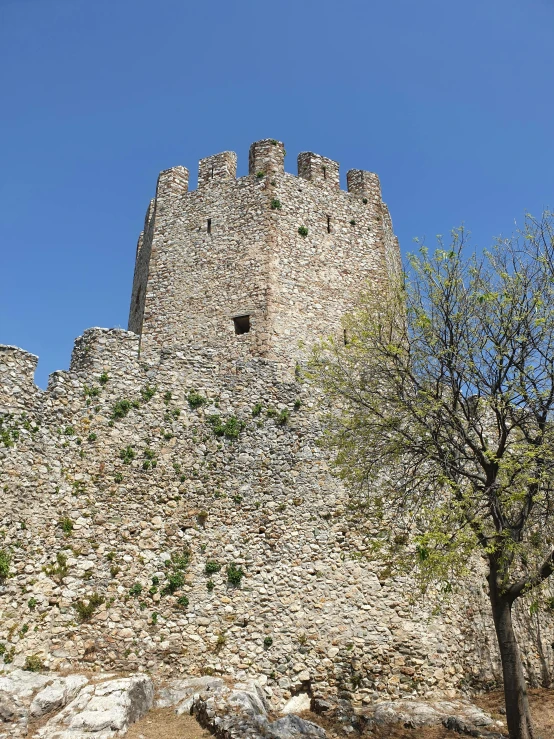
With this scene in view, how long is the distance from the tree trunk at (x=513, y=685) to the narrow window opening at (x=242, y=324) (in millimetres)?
11930

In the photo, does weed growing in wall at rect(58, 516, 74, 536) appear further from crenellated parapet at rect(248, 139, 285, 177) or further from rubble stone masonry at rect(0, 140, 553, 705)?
crenellated parapet at rect(248, 139, 285, 177)

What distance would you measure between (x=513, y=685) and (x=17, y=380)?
11.2 m

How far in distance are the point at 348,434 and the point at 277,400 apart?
336 cm

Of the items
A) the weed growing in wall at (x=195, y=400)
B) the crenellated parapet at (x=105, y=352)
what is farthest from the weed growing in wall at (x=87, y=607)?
the crenellated parapet at (x=105, y=352)

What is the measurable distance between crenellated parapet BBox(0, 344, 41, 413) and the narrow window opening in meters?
7.31

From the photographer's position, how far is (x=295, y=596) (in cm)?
1239

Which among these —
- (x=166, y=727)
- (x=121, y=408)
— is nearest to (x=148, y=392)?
(x=121, y=408)

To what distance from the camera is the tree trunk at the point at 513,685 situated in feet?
30.1

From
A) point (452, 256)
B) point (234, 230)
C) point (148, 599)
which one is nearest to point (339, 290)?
point (234, 230)

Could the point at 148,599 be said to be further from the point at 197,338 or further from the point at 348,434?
the point at 197,338

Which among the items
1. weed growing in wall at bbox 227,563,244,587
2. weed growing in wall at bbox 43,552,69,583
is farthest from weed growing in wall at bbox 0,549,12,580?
weed growing in wall at bbox 227,563,244,587

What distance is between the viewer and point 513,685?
9297 mm

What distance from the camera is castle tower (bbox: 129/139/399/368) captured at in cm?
1950

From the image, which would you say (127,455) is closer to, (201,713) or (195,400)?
(195,400)
